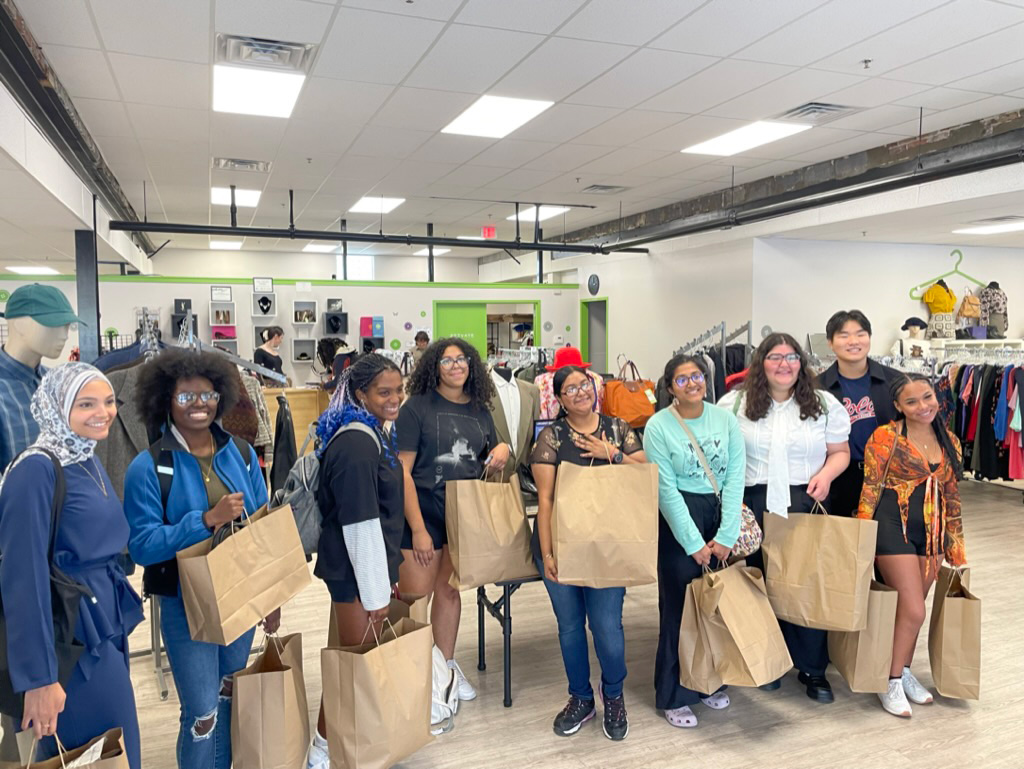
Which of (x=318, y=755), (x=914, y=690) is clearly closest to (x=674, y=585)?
(x=914, y=690)

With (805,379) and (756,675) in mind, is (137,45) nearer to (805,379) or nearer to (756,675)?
(805,379)

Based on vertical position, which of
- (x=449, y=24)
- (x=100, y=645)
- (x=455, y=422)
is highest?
(x=449, y=24)

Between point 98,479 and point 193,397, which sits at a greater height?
point 193,397

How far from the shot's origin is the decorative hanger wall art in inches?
399

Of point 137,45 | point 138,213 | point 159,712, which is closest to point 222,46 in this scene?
point 137,45

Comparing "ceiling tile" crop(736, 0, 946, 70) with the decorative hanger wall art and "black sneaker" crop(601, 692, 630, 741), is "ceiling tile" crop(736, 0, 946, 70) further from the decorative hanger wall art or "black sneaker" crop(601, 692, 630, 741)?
the decorative hanger wall art

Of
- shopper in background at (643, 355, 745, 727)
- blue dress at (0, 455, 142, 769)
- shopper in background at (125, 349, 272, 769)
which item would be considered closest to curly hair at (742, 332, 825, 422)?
shopper in background at (643, 355, 745, 727)

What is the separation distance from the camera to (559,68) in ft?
16.2

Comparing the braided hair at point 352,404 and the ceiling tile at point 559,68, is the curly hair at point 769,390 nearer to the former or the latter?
the braided hair at point 352,404

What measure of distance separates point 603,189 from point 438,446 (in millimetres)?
7243

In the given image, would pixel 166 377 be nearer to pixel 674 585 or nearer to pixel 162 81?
pixel 674 585

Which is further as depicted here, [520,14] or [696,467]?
[520,14]

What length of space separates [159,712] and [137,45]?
3.96 meters

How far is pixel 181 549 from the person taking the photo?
6.66ft
